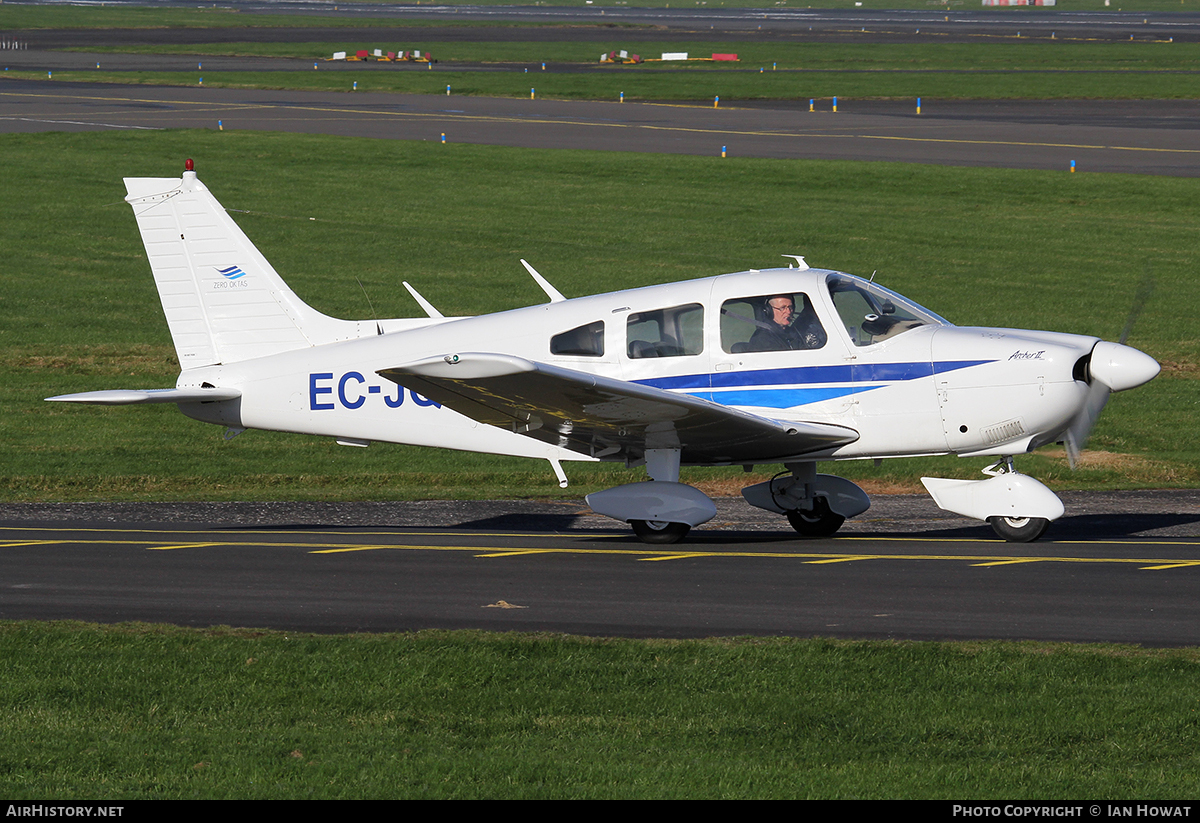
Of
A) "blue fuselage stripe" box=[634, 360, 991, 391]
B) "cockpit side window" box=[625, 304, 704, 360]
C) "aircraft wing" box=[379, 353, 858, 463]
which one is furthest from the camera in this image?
"cockpit side window" box=[625, 304, 704, 360]

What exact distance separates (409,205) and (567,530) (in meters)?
23.2

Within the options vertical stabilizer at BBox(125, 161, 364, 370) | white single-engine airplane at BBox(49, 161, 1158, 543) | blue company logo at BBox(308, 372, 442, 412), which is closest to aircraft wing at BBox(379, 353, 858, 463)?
white single-engine airplane at BBox(49, 161, 1158, 543)

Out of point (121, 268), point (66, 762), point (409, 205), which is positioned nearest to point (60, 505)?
point (66, 762)

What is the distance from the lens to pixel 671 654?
9.84 meters

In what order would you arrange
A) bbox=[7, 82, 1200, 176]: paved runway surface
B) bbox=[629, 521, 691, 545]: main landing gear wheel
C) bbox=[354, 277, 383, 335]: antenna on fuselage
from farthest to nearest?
bbox=[7, 82, 1200, 176]: paved runway surface → bbox=[354, 277, 383, 335]: antenna on fuselage → bbox=[629, 521, 691, 545]: main landing gear wheel

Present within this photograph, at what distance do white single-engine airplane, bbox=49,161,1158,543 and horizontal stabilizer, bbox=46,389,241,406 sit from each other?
25 mm

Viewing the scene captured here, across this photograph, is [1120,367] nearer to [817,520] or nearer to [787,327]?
[787,327]

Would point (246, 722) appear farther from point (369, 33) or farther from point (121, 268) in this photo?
point (369, 33)

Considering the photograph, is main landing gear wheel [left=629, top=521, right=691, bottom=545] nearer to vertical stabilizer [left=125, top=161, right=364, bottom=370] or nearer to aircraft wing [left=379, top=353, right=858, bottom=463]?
aircraft wing [left=379, top=353, right=858, bottom=463]

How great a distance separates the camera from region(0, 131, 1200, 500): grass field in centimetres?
1942

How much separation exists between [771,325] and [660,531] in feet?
7.35

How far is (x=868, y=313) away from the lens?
13359mm

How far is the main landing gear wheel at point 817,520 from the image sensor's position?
572 inches

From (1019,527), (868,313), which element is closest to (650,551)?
(868,313)
